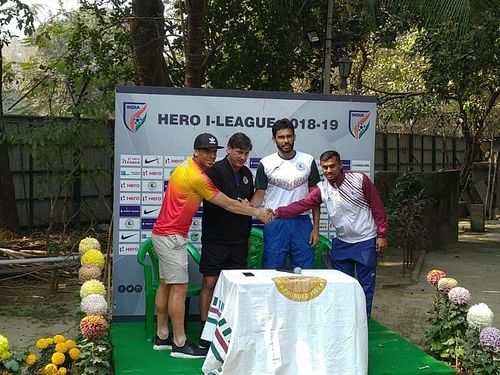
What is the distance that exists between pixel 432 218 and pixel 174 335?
8.09 meters

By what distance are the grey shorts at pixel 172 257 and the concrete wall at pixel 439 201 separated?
774 centimetres

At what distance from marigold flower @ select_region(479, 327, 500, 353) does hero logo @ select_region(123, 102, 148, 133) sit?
132 inches

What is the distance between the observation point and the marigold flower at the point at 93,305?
4.60 metres

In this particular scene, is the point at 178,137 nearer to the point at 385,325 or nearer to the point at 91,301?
the point at 91,301

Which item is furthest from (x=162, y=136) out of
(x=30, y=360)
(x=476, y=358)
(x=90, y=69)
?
(x=476, y=358)

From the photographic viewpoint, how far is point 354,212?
5.50 m

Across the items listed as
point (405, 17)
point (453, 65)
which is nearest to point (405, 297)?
point (453, 65)

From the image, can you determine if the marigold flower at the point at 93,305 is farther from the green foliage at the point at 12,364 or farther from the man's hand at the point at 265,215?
the man's hand at the point at 265,215

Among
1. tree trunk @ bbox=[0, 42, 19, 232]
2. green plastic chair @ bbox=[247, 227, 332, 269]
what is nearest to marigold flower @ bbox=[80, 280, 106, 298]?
green plastic chair @ bbox=[247, 227, 332, 269]

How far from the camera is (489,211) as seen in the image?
19.0 m

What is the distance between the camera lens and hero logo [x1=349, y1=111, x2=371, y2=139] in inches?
261

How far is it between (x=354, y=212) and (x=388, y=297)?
3181 mm

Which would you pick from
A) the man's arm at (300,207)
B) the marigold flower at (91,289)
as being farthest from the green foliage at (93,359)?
the man's arm at (300,207)

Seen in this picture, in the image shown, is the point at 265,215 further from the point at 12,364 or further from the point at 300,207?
the point at 12,364
